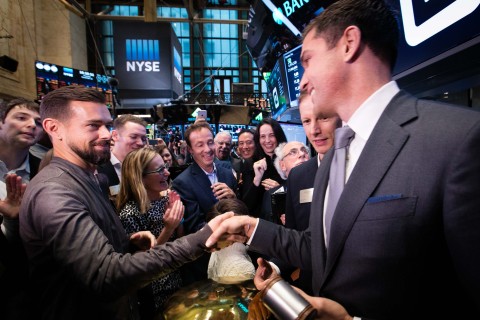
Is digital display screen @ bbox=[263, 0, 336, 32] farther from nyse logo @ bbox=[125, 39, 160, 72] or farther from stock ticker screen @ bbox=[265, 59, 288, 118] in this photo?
nyse logo @ bbox=[125, 39, 160, 72]

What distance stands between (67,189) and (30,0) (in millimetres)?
9708

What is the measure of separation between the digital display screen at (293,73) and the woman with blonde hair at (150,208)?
2.86 meters

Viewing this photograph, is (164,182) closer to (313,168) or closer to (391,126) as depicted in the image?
(313,168)

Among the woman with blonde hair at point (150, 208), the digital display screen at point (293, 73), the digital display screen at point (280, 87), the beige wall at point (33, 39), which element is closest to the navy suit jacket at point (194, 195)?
the woman with blonde hair at point (150, 208)

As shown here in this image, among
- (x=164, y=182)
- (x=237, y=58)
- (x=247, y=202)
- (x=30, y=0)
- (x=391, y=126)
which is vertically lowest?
(x=247, y=202)

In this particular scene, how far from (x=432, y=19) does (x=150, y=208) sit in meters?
2.17

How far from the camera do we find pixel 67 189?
1.24m

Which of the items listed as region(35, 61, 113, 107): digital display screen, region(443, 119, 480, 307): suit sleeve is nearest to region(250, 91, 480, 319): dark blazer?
region(443, 119, 480, 307): suit sleeve

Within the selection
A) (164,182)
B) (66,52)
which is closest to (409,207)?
Answer: (164,182)

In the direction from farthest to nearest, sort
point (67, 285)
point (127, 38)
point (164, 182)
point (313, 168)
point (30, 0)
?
1. point (127, 38)
2. point (30, 0)
3. point (164, 182)
4. point (313, 168)
5. point (67, 285)

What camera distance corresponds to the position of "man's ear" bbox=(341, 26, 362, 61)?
978mm

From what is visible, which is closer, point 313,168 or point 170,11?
point 313,168

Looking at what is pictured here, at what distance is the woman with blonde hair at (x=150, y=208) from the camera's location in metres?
1.98

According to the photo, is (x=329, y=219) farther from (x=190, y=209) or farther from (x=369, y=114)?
(x=190, y=209)
